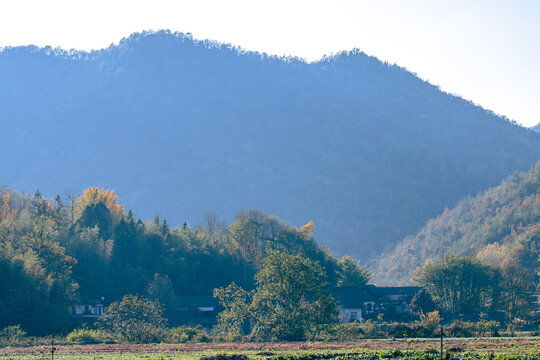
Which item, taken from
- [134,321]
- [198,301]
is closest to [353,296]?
[198,301]

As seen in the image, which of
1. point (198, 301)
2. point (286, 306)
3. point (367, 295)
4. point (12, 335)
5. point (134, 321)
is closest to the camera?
point (12, 335)

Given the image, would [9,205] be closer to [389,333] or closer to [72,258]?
[72,258]

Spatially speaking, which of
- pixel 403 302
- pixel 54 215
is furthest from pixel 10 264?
pixel 403 302

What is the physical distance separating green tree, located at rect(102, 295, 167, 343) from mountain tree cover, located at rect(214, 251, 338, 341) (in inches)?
305

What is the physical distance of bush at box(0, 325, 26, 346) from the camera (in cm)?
6906

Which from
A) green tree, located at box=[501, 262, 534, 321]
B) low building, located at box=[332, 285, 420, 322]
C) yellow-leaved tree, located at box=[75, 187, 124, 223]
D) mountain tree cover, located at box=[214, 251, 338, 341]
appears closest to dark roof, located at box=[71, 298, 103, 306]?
yellow-leaved tree, located at box=[75, 187, 124, 223]

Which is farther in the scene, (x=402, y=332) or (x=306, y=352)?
(x=402, y=332)

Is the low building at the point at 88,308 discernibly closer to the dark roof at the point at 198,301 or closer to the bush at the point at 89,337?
the dark roof at the point at 198,301

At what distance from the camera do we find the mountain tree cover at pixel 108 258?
266 ft

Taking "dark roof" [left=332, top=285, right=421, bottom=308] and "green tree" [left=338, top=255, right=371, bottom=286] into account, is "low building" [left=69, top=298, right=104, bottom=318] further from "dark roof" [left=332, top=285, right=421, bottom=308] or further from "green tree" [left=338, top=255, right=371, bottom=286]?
"green tree" [left=338, top=255, right=371, bottom=286]

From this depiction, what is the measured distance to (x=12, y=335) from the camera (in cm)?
7200

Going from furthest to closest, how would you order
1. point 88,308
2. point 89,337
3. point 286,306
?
point 88,308 < point 286,306 < point 89,337

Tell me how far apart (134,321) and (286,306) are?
1603 centimetres

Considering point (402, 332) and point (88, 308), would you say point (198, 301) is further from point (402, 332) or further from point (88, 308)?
point (402, 332)
